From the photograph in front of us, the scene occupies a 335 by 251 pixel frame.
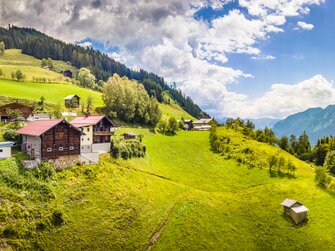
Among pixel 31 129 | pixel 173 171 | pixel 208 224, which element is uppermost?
pixel 31 129

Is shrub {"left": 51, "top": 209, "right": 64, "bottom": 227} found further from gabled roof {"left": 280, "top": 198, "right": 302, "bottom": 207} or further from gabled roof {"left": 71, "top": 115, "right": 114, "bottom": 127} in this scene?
gabled roof {"left": 280, "top": 198, "right": 302, "bottom": 207}

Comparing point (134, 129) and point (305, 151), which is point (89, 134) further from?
point (305, 151)

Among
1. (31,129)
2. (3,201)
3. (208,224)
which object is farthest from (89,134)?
(208,224)

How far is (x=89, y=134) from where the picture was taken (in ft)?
229

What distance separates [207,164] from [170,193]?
2555 cm

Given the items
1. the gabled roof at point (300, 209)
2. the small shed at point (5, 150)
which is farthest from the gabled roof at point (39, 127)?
the gabled roof at point (300, 209)

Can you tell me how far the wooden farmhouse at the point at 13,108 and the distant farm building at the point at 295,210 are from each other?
6908 cm

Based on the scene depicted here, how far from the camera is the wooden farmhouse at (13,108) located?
81456mm

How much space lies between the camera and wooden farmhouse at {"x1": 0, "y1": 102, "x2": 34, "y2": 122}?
81.5m

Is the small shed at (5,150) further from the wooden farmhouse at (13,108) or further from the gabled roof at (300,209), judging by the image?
the gabled roof at (300,209)

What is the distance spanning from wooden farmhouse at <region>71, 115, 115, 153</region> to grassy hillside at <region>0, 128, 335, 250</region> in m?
5.31

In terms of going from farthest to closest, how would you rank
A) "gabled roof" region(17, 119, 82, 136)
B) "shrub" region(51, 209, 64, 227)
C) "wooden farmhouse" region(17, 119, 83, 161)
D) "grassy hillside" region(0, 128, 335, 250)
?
1. "gabled roof" region(17, 119, 82, 136)
2. "wooden farmhouse" region(17, 119, 83, 161)
3. "shrub" region(51, 209, 64, 227)
4. "grassy hillside" region(0, 128, 335, 250)

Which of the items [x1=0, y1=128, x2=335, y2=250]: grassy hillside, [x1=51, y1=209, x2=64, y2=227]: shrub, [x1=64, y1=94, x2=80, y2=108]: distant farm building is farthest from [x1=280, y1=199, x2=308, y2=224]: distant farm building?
[x1=64, y1=94, x2=80, y2=108]: distant farm building

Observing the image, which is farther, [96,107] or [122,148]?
[96,107]
